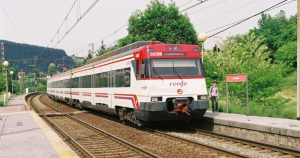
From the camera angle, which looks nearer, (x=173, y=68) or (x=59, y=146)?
(x=59, y=146)

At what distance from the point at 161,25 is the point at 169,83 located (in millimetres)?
34195

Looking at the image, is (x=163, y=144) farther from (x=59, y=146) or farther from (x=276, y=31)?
(x=276, y=31)

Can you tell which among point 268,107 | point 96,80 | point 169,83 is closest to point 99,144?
point 169,83

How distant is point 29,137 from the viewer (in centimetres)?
1327

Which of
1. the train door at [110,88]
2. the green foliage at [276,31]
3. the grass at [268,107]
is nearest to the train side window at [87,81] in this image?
the train door at [110,88]

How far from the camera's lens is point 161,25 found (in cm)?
4778

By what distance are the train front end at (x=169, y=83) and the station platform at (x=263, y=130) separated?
3.29ft

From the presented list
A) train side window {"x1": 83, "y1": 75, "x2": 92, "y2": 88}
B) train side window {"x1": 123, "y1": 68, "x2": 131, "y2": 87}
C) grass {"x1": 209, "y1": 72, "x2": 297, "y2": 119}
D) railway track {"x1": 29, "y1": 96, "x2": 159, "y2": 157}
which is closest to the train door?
railway track {"x1": 29, "y1": 96, "x2": 159, "y2": 157}

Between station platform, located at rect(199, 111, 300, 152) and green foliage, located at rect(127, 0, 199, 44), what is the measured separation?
106 ft

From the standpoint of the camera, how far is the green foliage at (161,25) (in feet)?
155

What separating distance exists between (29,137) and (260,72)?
1394 centimetres

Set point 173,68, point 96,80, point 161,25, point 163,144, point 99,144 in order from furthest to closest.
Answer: point 161,25
point 96,80
point 173,68
point 99,144
point 163,144

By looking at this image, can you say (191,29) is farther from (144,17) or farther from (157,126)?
(157,126)

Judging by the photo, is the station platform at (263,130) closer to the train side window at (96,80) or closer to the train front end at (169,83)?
the train front end at (169,83)
